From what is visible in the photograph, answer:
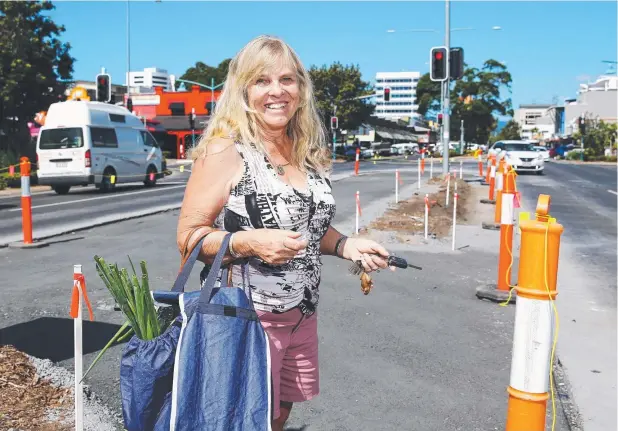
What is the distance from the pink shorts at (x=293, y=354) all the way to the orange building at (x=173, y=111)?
56.3 metres

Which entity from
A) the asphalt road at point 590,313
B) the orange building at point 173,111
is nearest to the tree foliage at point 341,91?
the orange building at point 173,111

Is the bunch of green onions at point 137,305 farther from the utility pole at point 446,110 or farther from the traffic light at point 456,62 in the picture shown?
A: the utility pole at point 446,110

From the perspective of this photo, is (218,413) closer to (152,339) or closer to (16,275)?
(152,339)

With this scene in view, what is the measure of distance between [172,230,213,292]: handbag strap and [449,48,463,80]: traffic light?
2139 centimetres

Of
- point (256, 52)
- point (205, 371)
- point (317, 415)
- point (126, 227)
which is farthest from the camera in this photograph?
point (126, 227)

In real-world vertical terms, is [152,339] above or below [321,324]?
above

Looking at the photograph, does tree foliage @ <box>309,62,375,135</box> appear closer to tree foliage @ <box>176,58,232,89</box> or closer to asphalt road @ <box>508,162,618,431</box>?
tree foliage @ <box>176,58,232,89</box>

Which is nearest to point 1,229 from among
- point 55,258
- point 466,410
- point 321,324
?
point 55,258

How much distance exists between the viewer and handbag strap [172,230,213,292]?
2232 millimetres

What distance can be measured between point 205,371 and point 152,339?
179mm

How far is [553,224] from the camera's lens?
8.42ft

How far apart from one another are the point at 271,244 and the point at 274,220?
16 cm

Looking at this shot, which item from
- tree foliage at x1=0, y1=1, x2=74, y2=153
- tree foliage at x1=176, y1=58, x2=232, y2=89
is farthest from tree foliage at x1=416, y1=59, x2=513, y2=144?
tree foliage at x1=0, y1=1, x2=74, y2=153

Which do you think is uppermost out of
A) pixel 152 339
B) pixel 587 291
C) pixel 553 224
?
pixel 553 224
